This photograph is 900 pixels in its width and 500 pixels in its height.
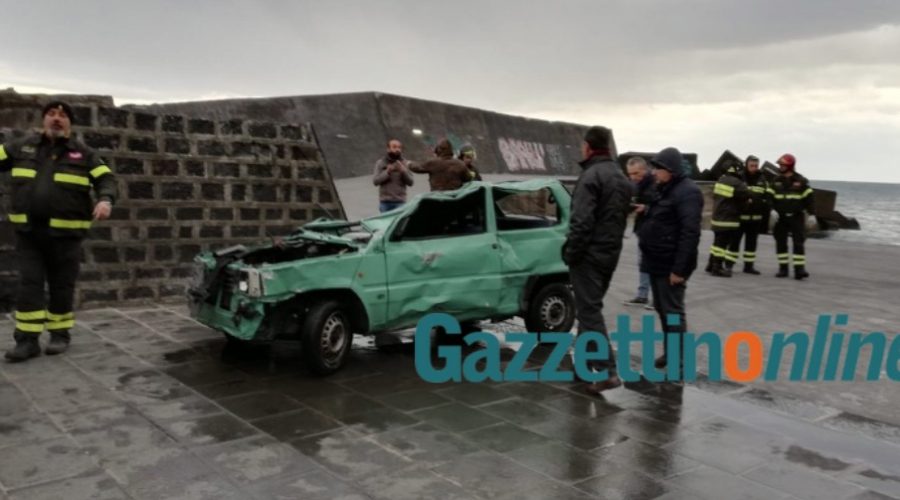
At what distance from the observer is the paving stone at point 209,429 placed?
462 cm

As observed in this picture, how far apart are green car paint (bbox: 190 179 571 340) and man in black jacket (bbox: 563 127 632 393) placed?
118cm

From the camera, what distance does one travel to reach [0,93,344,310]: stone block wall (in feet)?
28.6

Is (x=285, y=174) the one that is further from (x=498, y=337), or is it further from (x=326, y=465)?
(x=326, y=465)

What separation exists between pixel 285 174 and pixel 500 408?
580cm

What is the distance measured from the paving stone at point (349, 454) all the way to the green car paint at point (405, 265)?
4.79 ft

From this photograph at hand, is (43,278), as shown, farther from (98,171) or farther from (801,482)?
(801,482)

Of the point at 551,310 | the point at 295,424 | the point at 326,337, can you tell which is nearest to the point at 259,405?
the point at 295,424

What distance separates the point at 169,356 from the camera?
6.58 metres

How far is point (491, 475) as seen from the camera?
419cm

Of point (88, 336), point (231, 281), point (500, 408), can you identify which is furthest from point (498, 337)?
point (88, 336)

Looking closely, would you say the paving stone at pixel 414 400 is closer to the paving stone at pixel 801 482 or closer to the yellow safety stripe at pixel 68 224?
the paving stone at pixel 801 482

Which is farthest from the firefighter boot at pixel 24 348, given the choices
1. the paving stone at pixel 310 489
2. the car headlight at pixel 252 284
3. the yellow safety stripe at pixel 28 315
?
the paving stone at pixel 310 489

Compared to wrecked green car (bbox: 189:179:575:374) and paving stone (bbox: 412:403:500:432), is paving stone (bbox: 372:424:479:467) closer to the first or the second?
paving stone (bbox: 412:403:500:432)

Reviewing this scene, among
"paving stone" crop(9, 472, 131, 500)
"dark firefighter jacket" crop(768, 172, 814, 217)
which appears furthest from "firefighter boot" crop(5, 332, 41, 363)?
"dark firefighter jacket" crop(768, 172, 814, 217)
